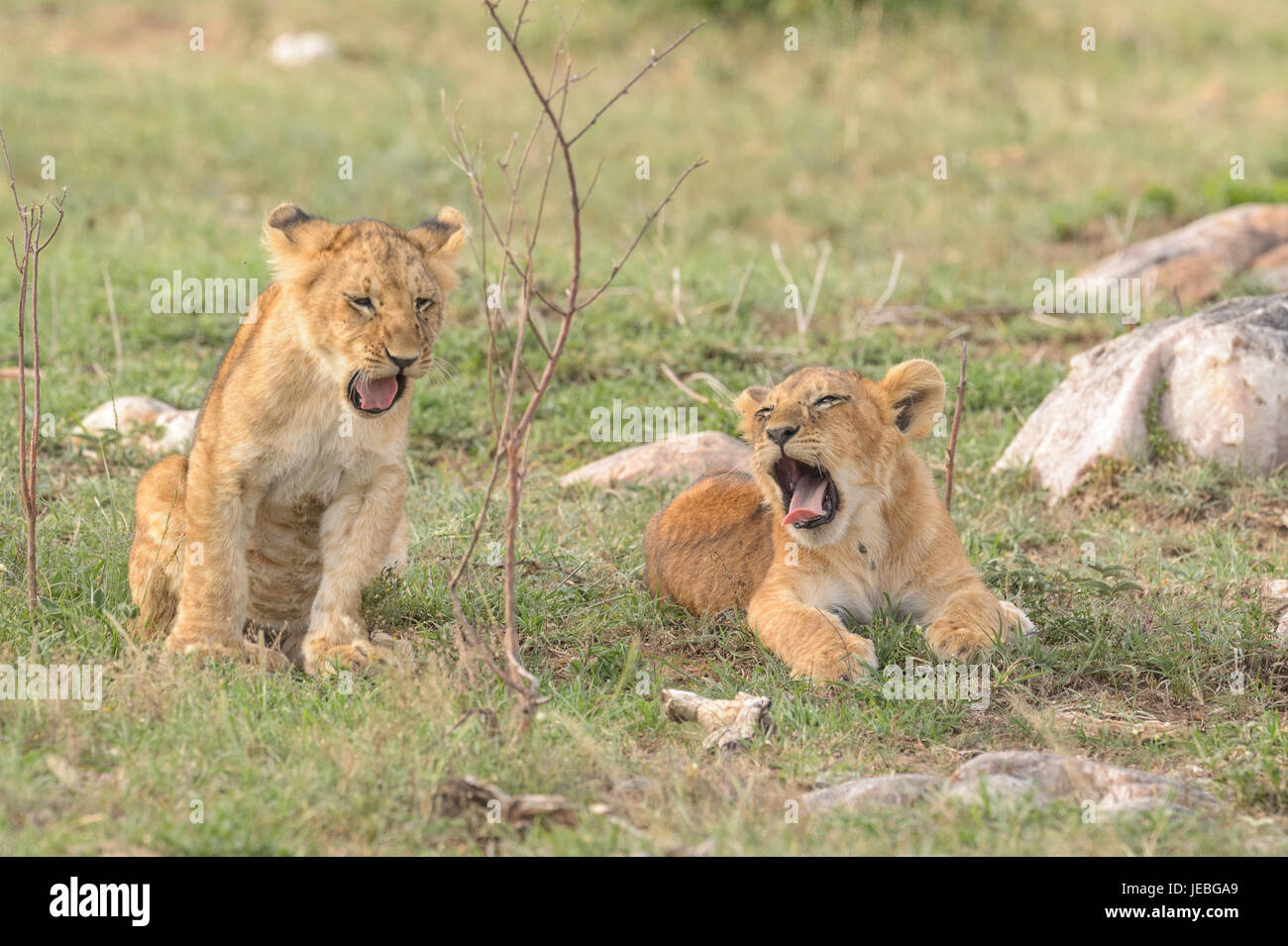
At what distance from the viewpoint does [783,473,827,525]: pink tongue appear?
18.2ft

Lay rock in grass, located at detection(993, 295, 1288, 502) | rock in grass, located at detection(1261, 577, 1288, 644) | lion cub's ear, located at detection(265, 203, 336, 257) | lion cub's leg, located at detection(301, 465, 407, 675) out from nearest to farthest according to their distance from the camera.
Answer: lion cub's ear, located at detection(265, 203, 336, 257) < lion cub's leg, located at detection(301, 465, 407, 675) < rock in grass, located at detection(1261, 577, 1288, 644) < rock in grass, located at detection(993, 295, 1288, 502)

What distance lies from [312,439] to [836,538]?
6.51 ft

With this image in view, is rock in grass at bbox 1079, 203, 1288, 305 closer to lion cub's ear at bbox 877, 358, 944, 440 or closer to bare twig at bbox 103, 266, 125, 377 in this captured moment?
lion cub's ear at bbox 877, 358, 944, 440

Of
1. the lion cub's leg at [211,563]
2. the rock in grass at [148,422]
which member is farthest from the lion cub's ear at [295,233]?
the rock in grass at [148,422]

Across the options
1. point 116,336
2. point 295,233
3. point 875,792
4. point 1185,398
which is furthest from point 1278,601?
point 116,336

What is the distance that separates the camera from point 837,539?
18.6 feet

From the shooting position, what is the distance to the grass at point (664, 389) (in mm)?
4078

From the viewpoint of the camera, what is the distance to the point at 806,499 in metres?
5.64

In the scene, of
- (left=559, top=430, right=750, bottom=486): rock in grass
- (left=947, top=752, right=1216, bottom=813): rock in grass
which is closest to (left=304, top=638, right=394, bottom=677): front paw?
(left=947, top=752, right=1216, bottom=813): rock in grass

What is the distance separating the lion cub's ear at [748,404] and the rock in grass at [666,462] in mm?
1393

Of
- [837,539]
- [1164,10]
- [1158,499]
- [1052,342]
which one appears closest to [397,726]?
[837,539]

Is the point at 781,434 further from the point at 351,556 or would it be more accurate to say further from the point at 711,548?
the point at 351,556

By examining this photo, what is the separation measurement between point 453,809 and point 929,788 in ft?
4.40

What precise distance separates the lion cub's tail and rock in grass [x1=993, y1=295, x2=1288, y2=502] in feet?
7.12
